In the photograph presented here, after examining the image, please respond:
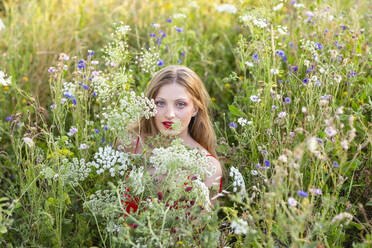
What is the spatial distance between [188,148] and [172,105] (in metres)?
0.31

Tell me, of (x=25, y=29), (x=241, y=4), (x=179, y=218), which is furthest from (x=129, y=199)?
(x=25, y=29)

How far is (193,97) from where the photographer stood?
2910 mm

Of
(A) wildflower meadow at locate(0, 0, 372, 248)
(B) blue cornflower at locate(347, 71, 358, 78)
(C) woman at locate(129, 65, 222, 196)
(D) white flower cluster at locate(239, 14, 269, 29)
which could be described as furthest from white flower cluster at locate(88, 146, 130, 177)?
(B) blue cornflower at locate(347, 71, 358, 78)

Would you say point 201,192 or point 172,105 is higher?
point 172,105

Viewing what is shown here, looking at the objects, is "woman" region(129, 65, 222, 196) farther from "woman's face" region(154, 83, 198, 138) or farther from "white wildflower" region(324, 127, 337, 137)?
"white wildflower" region(324, 127, 337, 137)

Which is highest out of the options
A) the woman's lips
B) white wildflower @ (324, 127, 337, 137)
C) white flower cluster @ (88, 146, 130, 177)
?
white wildflower @ (324, 127, 337, 137)

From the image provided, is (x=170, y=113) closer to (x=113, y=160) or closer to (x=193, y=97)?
(x=193, y=97)

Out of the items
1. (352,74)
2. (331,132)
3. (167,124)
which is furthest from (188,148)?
(352,74)

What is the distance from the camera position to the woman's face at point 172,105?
108 inches

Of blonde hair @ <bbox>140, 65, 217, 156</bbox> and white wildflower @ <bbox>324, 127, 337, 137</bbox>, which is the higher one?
white wildflower @ <bbox>324, 127, 337, 137</bbox>

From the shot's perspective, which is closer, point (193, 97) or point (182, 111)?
point (182, 111)

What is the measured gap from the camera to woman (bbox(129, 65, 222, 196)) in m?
2.75

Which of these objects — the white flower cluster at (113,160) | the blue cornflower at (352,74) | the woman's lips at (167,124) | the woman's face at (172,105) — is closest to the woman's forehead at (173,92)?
the woman's face at (172,105)

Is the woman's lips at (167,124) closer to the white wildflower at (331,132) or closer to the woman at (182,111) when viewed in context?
the woman at (182,111)
